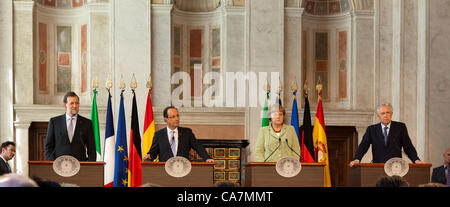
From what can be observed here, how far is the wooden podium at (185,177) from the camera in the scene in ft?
19.0

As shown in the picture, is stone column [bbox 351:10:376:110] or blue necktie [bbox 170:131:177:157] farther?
stone column [bbox 351:10:376:110]

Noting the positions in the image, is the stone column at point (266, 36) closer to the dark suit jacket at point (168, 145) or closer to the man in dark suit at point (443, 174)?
the man in dark suit at point (443, 174)

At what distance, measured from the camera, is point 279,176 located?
5781 millimetres

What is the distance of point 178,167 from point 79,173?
99cm

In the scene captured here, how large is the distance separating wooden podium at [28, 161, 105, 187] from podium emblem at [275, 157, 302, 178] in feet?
5.86

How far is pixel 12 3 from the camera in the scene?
422 inches

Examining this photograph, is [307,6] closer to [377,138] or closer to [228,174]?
[228,174]

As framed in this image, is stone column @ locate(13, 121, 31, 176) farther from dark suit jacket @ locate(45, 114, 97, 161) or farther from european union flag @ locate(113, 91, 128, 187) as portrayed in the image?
dark suit jacket @ locate(45, 114, 97, 161)

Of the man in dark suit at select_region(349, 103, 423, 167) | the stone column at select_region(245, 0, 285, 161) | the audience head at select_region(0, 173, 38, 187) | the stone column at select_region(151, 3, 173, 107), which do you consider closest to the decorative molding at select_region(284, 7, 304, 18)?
the stone column at select_region(245, 0, 285, 161)

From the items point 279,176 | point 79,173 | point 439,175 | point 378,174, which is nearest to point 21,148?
point 79,173

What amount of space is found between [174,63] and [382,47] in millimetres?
4029

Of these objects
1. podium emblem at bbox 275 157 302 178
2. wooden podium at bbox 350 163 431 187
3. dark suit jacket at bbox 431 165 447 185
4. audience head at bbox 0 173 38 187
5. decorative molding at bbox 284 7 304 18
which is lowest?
dark suit jacket at bbox 431 165 447 185

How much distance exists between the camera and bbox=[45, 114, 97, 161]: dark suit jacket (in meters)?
6.53
